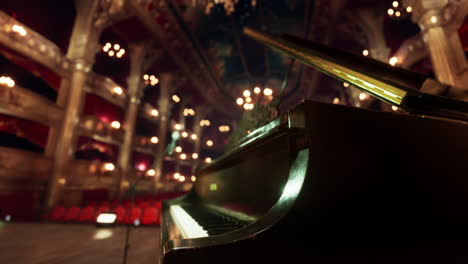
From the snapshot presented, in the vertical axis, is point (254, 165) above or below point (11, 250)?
above

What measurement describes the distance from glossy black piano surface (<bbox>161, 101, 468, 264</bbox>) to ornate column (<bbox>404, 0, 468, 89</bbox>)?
7.23m

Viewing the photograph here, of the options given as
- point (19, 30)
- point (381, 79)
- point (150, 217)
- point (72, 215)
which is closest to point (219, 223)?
point (381, 79)

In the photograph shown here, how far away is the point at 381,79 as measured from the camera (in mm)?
1271

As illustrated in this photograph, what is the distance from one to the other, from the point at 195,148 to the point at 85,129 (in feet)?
38.3

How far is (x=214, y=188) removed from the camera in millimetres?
2381

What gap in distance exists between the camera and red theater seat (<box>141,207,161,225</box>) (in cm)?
592

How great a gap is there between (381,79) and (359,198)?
2.89 feet

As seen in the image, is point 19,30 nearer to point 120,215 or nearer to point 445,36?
point 120,215

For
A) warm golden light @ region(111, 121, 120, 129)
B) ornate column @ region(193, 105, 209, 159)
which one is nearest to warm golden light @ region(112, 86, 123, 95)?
warm golden light @ region(111, 121, 120, 129)

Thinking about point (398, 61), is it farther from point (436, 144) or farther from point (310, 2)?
Answer: point (436, 144)

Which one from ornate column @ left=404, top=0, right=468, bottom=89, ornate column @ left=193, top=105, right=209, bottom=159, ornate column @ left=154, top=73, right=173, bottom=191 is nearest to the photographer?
ornate column @ left=404, top=0, right=468, bottom=89

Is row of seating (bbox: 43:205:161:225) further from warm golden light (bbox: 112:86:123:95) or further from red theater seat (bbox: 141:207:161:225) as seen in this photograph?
warm golden light (bbox: 112:86:123:95)

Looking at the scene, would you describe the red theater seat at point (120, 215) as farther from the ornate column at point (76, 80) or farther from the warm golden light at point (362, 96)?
the warm golden light at point (362, 96)

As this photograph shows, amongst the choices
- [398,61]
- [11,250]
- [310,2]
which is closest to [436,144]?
[11,250]
